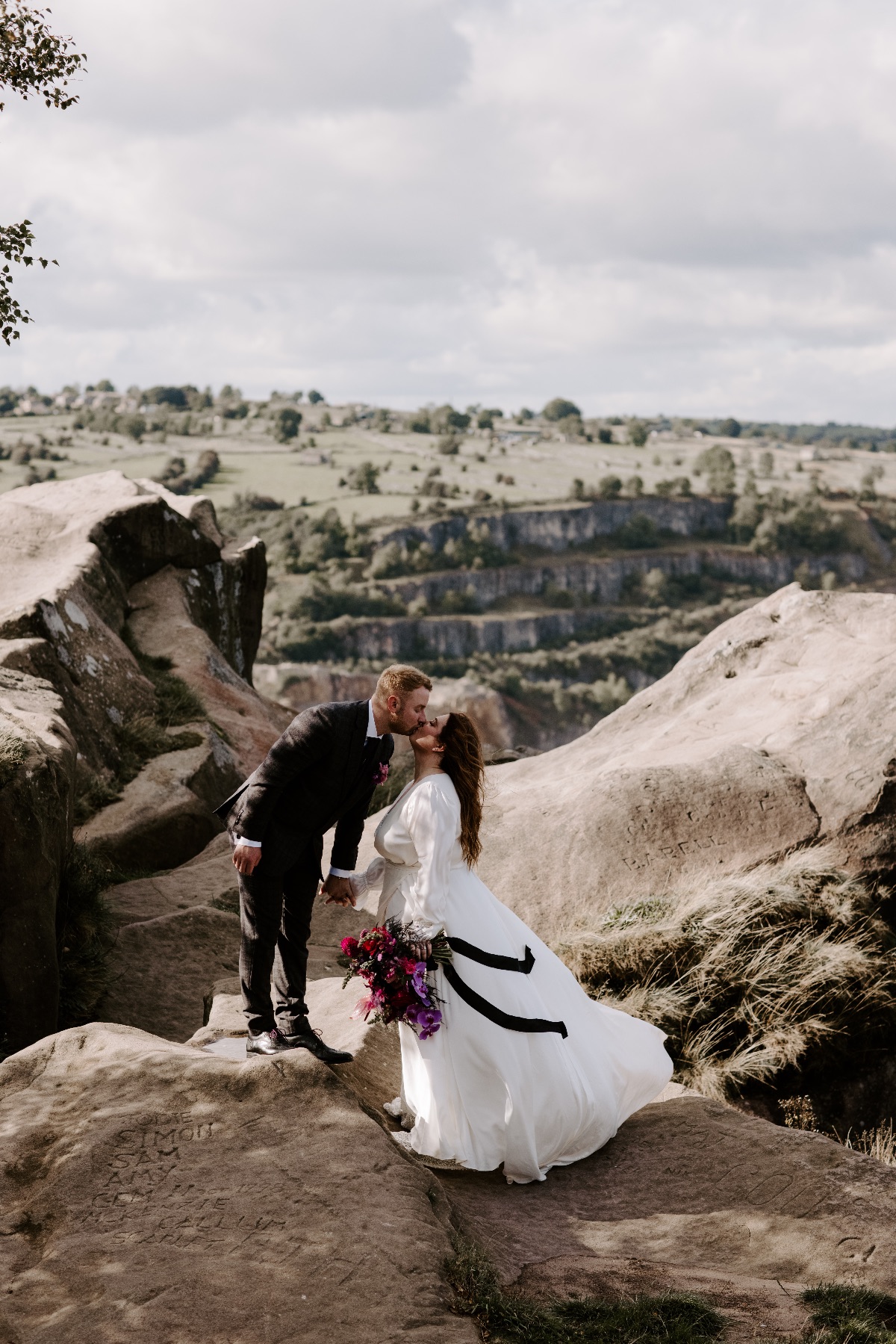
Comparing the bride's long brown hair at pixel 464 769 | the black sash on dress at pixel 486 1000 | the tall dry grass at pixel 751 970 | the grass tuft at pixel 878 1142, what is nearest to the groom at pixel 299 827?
the bride's long brown hair at pixel 464 769

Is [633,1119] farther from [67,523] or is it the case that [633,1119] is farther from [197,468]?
[197,468]

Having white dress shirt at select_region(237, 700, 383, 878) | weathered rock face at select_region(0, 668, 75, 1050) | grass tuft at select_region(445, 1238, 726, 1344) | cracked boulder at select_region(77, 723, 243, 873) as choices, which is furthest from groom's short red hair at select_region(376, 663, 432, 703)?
cracked boulder at select_region(77, 723, 243, 873)

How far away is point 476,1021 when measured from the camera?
572cm

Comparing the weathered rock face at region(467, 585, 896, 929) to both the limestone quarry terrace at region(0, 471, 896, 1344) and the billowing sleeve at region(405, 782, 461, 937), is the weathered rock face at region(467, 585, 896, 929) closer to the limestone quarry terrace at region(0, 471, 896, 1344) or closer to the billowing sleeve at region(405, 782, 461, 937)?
the limestone quarry terrace at region(0, 471, 896, 1344)

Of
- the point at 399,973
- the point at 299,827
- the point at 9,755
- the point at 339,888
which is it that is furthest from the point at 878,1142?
the point at 9,755

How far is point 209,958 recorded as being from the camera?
9352mm

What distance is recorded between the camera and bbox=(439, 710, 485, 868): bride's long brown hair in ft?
19.5

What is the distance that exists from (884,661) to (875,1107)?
12.7 feet

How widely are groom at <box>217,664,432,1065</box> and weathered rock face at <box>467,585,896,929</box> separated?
3.40m

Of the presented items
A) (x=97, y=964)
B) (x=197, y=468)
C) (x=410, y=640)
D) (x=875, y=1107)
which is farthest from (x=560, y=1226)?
(x=197, y=468)

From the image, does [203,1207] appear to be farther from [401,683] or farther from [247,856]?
[401,683]

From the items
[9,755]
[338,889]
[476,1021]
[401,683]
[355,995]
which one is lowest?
[355,995]

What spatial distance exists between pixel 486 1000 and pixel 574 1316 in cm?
166

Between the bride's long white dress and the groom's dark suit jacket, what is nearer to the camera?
the bride's long white dress
